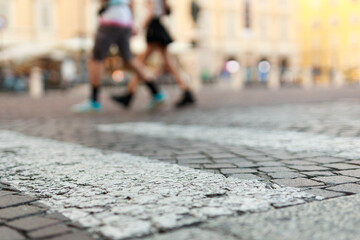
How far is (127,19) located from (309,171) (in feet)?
17.3

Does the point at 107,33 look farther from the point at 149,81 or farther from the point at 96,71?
the point at 149,81

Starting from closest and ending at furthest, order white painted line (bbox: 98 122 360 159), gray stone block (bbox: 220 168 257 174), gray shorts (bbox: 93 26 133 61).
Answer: gray stone block (bbox: 220 168 257 174), white painted line (bbox: 98 122 360 159), gray shorts (bbox: 93 26 133 61)

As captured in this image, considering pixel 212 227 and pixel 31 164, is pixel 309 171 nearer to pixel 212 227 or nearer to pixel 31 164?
pixel 212 227

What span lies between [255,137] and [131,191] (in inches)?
84.6

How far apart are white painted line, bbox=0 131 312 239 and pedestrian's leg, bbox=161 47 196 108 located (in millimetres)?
5005

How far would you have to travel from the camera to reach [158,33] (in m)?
8.17

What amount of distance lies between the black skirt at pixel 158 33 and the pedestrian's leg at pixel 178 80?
0.14m

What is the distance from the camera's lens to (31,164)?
306 centimetres

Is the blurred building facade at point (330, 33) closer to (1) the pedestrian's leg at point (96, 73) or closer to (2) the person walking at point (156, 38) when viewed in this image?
(2) the person walking at point (156, 38)

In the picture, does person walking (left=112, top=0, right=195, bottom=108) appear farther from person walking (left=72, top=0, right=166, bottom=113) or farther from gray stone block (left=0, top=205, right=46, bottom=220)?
gray stone block (left=0, top=205, right=46, bottom=220)

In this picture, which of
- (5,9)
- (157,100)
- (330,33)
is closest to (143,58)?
(157,100)

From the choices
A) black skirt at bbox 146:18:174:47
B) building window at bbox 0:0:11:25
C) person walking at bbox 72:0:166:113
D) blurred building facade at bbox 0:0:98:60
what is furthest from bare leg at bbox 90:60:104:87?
building window at bbox 0:0:11:25

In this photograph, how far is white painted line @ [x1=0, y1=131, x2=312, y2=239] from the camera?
183 centimetres

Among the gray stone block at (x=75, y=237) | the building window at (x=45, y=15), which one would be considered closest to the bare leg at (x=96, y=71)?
the gray stone block at (x=75, y=237)
